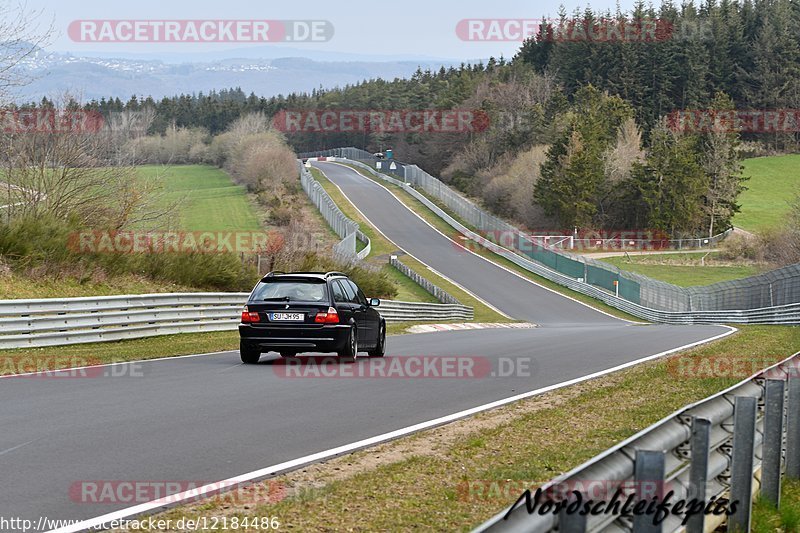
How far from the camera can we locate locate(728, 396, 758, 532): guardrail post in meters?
6.73

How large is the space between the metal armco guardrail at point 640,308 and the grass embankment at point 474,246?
1.06 feet

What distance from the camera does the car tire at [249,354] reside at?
1789 cm

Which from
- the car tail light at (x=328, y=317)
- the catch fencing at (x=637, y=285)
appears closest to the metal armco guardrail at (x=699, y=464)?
the car tail light at (x=328, y=317)

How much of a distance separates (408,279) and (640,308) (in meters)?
13.9

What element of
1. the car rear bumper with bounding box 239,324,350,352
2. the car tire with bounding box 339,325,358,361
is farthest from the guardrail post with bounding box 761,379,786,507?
the car tire with bounding box 339,325,358,361

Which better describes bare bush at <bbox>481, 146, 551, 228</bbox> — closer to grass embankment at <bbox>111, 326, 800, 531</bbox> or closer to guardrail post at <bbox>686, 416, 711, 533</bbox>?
grass embankment at <bbox>111, 326, 800, 531</bbox>

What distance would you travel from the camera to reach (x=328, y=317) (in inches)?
703

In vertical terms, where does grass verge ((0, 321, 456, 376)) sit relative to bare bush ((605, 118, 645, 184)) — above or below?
below

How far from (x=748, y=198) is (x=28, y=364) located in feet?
348

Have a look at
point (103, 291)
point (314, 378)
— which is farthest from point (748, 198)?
Result: point (314, 378)

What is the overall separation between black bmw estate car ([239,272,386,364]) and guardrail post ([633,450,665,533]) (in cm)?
1300

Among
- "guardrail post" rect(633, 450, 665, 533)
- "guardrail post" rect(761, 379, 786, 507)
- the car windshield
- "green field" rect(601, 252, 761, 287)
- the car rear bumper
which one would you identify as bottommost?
"green field" rect(601, 252, 761, 287)

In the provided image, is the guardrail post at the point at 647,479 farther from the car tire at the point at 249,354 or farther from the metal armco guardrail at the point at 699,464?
the car tire at the point at 249,354

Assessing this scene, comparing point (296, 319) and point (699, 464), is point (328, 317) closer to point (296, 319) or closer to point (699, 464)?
point (296, 319)
